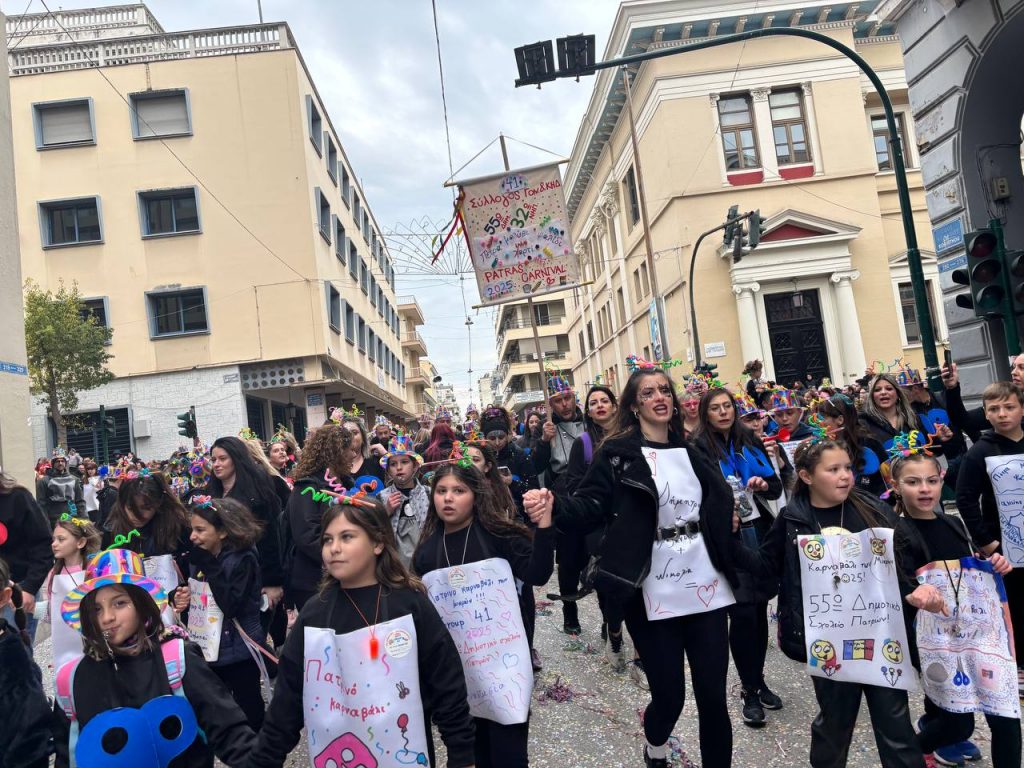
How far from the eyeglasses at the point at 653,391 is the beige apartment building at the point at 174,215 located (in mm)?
19973

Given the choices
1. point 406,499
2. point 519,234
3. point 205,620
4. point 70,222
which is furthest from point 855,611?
point 70,222

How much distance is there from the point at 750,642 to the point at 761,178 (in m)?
24.6

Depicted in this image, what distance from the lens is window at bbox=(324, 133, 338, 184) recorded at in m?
27.6

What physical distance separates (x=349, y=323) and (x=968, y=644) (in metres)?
26.8

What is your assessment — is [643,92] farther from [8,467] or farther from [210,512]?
[210,512]

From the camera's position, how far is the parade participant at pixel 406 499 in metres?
4.70

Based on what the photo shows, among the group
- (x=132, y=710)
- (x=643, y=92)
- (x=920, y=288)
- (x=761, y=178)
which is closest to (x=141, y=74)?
(x=643, y=92)

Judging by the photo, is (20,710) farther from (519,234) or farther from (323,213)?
(323,213)

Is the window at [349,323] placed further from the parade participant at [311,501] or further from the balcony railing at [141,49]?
the parade participant at [311,501]

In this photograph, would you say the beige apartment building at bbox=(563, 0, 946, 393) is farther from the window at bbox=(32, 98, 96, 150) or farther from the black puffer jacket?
the black puffer jacket

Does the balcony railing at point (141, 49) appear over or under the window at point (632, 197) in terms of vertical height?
over

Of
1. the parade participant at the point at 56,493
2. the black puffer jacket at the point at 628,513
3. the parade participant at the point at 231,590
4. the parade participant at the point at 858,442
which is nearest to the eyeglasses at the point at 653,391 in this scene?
the black puffer jacket at the point at 628,513

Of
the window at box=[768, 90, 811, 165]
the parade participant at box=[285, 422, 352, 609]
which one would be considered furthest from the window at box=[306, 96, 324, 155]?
the parade participant at box=[285, 422, 352, 609]

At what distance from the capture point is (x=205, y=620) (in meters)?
3.96
